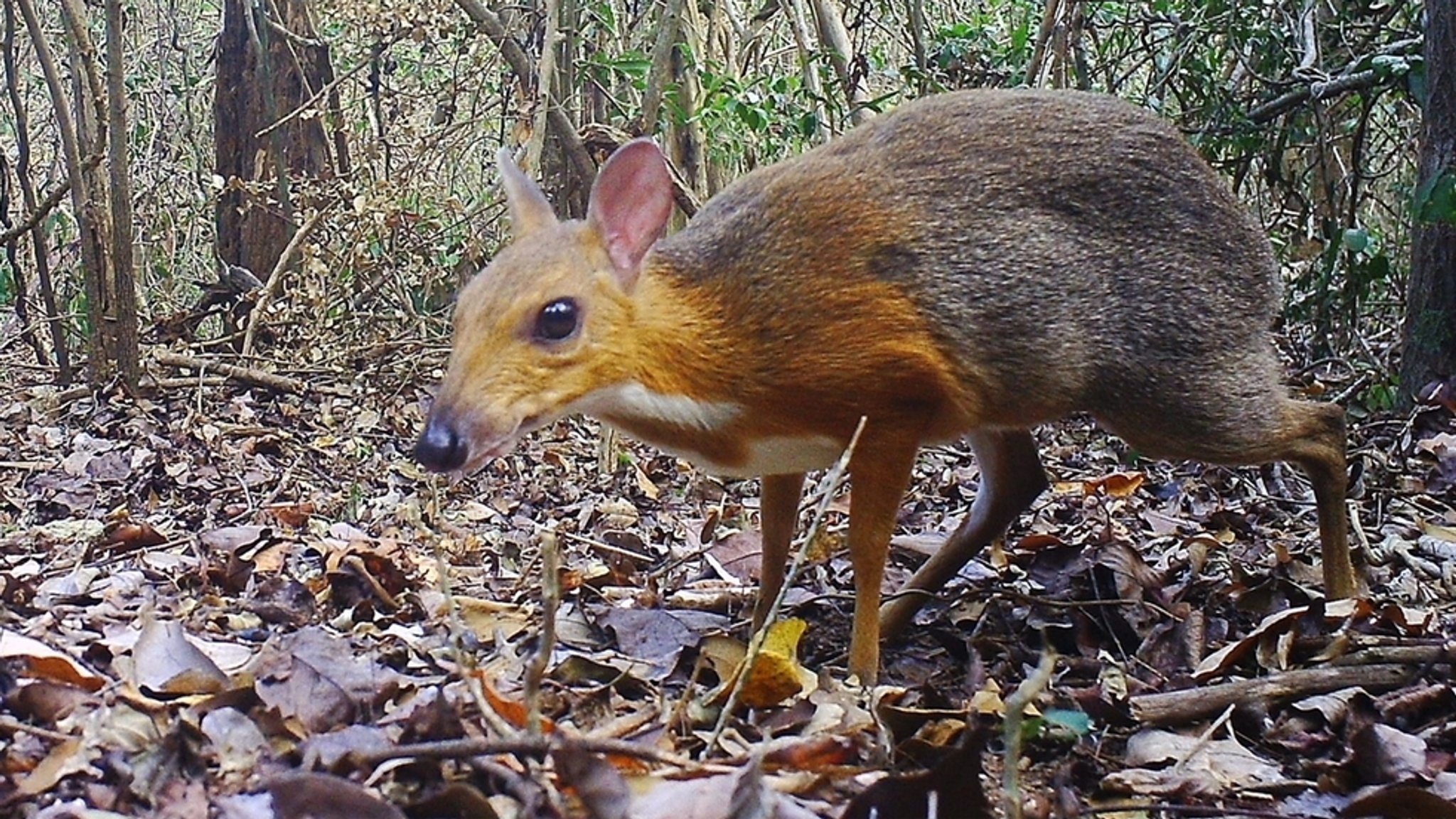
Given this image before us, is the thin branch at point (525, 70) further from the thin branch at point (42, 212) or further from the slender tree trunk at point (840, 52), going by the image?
the thin branch at point (42, 212)

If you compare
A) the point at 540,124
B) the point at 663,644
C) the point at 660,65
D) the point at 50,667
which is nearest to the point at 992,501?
the point at 663,644

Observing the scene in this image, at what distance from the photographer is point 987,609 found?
4148 mm

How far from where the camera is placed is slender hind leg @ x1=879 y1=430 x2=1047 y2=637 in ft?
14.0

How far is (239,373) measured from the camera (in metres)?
7.56

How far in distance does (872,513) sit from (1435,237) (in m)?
2.93

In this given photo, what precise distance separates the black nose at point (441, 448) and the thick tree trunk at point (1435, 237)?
309 centimetres

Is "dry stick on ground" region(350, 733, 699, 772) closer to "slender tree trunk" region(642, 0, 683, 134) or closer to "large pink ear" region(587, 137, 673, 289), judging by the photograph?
"large pink ear" region(587, 137, 673, 289)

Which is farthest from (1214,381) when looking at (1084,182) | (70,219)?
(70,219)

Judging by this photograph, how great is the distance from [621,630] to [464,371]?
831mm

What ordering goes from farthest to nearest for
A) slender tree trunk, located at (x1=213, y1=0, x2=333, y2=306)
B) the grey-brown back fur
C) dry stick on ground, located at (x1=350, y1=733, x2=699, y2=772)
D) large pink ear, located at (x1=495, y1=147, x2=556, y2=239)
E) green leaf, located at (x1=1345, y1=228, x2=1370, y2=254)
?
slender tree trunk, located at (x1=213, y1=0, x2=333, y2=306) → green leaf, located at (x1=1345, y1=228, x2=1370, y2=254) → large pink ear, located at (x1=495, y1=147, x2=556, y2=239) → the grey-brown back fur → dry stick on ground, located at (x1=350, y1=733, x2=699, y2=772)

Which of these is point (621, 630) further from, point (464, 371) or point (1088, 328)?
point (1088, 328)

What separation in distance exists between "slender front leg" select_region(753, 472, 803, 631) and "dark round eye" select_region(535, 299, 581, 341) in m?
0.73

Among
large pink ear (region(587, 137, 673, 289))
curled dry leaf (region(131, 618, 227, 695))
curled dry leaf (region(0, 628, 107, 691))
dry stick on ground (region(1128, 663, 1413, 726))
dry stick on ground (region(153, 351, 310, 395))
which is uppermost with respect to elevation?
large pink ear (region(587, 137, 673, 289))

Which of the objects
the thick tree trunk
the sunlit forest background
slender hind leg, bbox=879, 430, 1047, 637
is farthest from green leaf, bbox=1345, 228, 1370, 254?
slender hind leg, bbox=879, 430, 1047, 637
